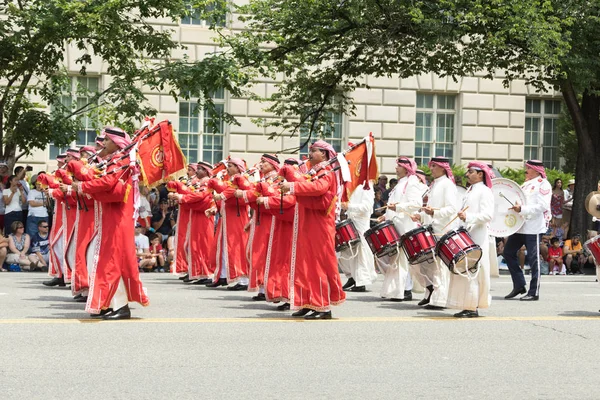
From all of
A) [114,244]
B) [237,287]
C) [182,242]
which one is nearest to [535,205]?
[237,287]

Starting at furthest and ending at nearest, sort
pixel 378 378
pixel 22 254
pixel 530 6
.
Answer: pixel 530 6 → pixel 22 254 → pixel 378 378

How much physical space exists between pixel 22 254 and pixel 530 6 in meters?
10.4

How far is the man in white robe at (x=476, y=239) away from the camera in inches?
517

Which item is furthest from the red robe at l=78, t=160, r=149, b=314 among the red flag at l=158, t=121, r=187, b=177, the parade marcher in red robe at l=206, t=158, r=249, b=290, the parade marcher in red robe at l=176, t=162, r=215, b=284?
the parade marcher in red robe at l=176, t=162, r=215, b=284

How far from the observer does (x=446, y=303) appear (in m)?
13.3

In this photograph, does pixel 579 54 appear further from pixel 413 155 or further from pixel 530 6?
pixel 413 155

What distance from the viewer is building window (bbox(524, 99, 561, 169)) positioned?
32.8m

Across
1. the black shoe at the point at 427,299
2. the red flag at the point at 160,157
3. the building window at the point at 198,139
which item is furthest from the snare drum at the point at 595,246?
the building window at the point at 198,139

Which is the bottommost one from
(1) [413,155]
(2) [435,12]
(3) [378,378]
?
(3) [378,378]

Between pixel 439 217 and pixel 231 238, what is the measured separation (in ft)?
13.9

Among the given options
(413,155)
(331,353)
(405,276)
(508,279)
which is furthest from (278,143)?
(331,353)

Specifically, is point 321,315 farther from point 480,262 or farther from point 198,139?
point 198,139

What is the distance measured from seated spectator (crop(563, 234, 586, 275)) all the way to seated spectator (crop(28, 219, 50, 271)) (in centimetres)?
1039

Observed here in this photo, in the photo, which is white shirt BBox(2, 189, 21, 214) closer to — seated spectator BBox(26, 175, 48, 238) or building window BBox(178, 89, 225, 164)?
seated spectator BBox(26, 175, 48, 238)
